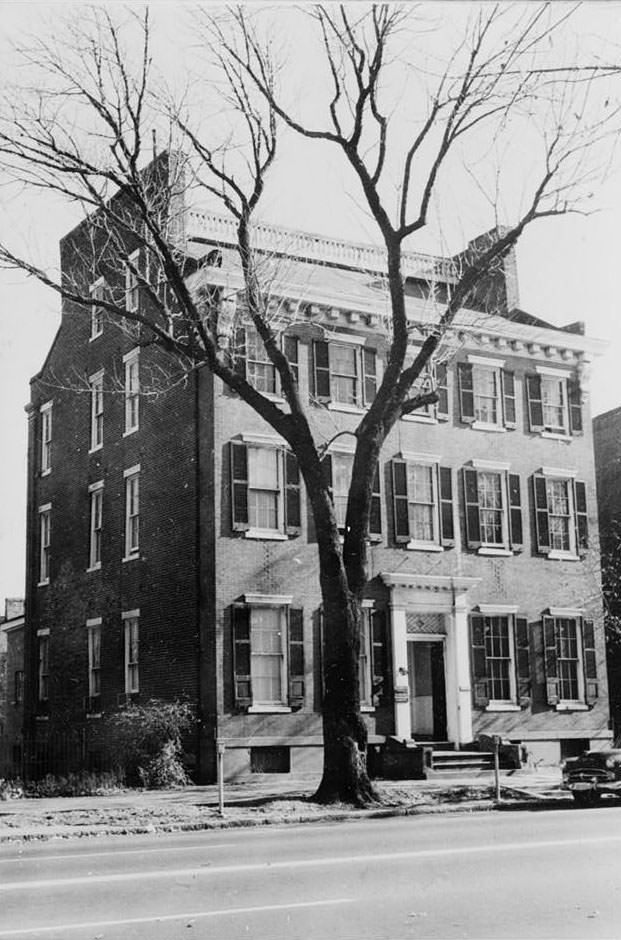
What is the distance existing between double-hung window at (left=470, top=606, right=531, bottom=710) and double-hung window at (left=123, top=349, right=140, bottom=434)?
9.45 meters

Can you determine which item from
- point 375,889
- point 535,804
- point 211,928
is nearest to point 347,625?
point 535,804

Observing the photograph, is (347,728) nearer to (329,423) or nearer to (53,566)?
(329,423)

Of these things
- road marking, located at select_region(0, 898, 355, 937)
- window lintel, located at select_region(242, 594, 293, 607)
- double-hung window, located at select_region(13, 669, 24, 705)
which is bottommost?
road marking, located at select_region(0, 898, 355, 937)

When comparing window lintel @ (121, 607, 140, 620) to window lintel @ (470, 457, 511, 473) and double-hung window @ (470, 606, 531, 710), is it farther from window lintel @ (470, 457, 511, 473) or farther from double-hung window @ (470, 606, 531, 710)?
window lintel @ (470, 457, 511, 473)

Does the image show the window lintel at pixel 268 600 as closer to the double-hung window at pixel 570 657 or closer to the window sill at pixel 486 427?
the window sill at pixel 486 427

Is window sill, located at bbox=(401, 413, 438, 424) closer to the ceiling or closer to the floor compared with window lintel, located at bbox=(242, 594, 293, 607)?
closer to the ceiling

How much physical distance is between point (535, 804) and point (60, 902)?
1134 centimetres

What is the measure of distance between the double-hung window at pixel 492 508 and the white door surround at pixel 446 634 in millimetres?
1205

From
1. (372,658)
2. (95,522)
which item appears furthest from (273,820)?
(95,522)

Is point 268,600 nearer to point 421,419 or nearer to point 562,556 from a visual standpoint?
point 421,419

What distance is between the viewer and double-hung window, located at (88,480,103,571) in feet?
97.3

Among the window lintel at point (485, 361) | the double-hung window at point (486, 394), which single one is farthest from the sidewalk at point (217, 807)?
the window lintel at point (485, 361)


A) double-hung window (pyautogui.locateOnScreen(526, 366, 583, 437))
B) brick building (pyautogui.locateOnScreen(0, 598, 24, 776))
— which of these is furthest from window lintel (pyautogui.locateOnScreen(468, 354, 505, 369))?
brick building (pyautogui.locateOnScreen(0, 598, 24, 776))

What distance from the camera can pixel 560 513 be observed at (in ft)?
98.8
